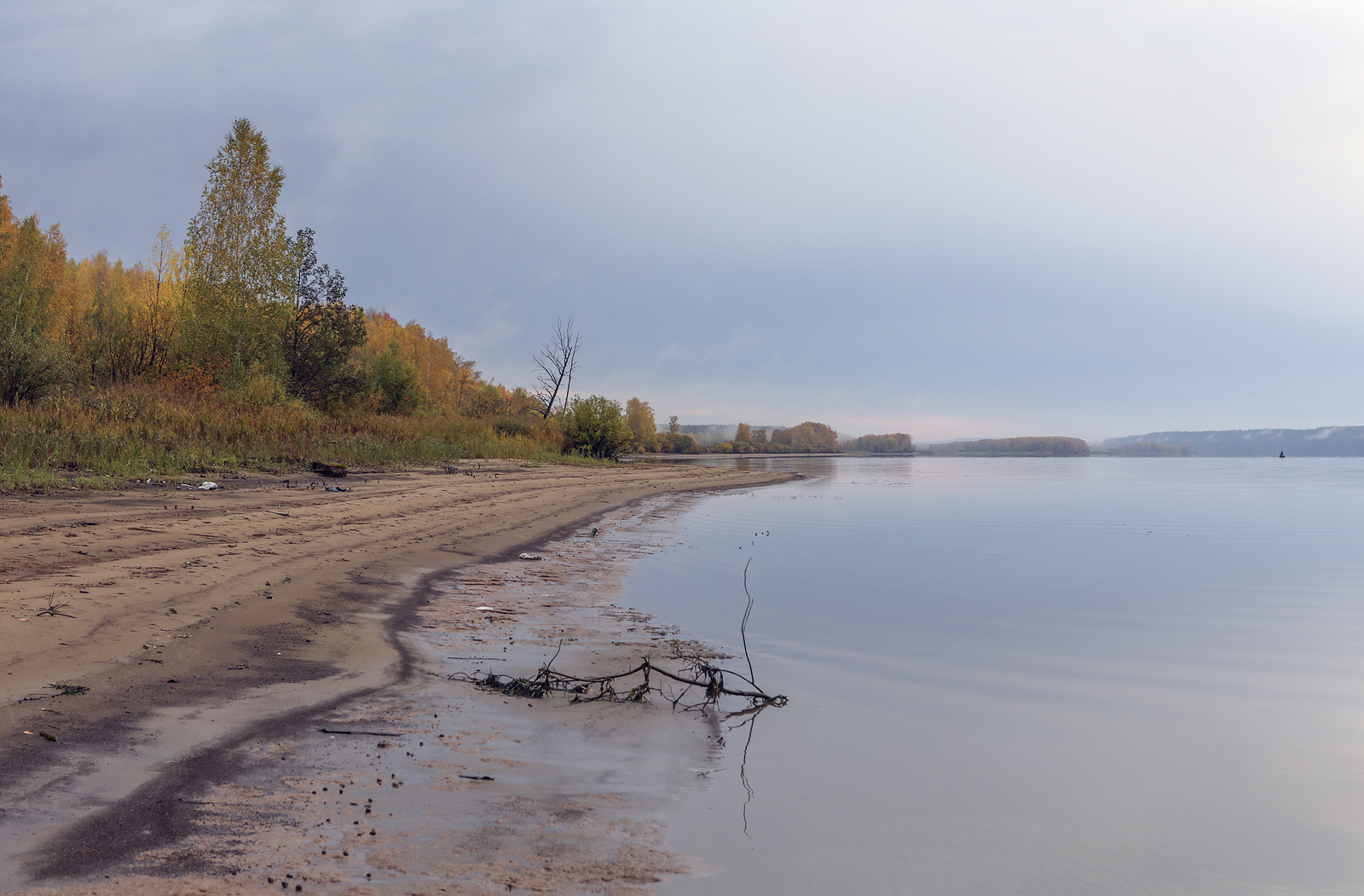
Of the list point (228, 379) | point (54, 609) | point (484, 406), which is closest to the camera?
point (54, 609)

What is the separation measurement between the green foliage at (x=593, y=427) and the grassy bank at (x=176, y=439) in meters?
15.3

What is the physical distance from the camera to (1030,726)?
5.41m

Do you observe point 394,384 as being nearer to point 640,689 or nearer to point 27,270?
point 27,270

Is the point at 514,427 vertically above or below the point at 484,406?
below

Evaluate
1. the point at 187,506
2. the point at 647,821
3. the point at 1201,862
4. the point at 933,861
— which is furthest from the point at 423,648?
the point at 187,506

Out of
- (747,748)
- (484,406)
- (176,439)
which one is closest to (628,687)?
(747,748)

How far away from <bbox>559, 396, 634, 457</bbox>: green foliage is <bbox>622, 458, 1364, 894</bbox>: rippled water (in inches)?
1249

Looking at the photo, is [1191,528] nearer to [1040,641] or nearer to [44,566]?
[1040,641]

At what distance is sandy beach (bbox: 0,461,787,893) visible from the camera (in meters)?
2.88

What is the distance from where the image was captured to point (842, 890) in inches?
124

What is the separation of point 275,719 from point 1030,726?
4928 millimetres

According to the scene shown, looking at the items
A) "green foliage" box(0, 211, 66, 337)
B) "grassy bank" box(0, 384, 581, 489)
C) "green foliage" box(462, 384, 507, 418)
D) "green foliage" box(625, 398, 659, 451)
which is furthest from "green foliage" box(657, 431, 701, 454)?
"grassy bank" box(0, 384, 581, 489)

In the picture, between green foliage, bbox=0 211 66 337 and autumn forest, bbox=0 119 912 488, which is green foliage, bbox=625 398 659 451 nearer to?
autumn forest, bbox=0 119 912 488

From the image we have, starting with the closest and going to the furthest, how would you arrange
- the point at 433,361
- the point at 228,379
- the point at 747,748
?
1. the point at 747,748
2. the point at 228,379
3. the point at 433,361
